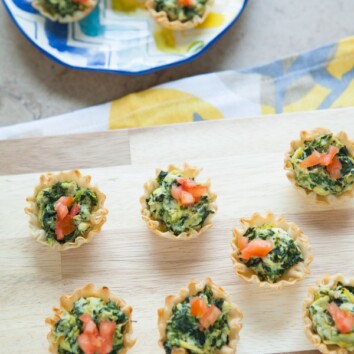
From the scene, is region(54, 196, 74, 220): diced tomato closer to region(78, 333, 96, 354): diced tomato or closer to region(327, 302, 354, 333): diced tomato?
region(78, 333, 96, 354): diced tomato

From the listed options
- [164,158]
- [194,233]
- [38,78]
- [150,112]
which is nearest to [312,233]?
[194,233]

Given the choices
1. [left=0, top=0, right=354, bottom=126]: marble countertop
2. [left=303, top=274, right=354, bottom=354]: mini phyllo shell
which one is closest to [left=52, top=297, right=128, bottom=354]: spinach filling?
[left=303, top=274, right=354, bottom=354]: mini phyllo shell

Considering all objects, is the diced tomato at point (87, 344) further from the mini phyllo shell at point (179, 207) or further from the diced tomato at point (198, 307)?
the mini phyllo shell at point (179, 207)

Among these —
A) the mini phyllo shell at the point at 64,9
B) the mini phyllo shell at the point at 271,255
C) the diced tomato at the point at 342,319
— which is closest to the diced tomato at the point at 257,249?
the mini phyllo shell at the point at 271,255

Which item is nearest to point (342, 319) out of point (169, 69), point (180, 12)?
point (169, 69)

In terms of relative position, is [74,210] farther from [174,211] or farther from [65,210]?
[174,211]

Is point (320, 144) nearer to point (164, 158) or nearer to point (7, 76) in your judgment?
point (164, 158)
